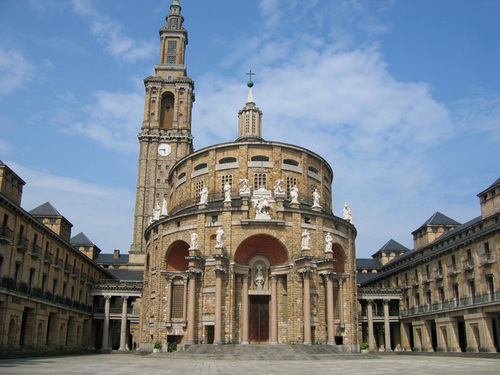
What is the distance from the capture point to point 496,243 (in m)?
39.7

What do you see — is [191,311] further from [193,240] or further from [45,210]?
[45,210]

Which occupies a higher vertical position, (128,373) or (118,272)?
(118,272)

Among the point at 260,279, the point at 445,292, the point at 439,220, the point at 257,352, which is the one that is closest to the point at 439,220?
the point at 439,220

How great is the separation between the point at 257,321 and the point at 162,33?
204ft

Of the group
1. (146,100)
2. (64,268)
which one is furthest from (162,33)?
(64,268)

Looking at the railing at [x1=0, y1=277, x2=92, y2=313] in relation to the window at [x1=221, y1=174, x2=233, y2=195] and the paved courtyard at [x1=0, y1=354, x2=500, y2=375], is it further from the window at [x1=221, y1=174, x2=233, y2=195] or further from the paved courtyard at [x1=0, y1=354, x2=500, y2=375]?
the window at [x1=221, y1=174, x2=233, y2=195]

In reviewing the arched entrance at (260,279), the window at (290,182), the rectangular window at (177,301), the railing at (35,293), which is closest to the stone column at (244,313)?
the arched entrance at (260,279)

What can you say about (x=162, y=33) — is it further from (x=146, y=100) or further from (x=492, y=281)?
(x=492, y=281)

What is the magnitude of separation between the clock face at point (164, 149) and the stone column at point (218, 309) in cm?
4319

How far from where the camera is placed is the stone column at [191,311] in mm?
36406

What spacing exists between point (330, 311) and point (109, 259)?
5456 centimetres

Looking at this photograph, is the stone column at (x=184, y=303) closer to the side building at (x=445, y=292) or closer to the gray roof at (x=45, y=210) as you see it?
the side building at (x=445, y=292)

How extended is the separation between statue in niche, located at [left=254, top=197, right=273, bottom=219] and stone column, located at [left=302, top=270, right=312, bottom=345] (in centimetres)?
572

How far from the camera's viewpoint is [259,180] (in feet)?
147
